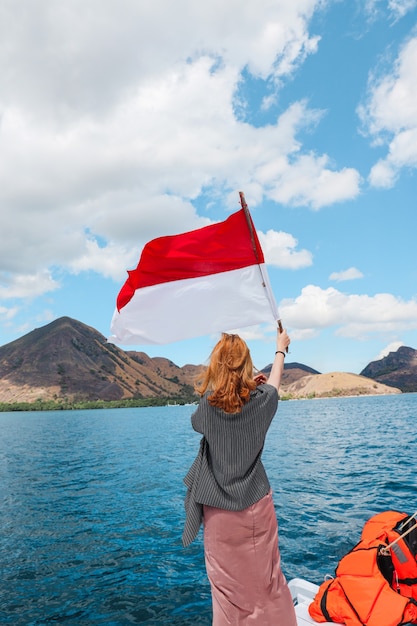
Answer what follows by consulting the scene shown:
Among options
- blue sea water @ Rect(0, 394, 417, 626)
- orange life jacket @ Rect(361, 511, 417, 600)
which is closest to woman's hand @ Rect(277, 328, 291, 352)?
orange life jacket @ Rect(361, 511, 417, 600)

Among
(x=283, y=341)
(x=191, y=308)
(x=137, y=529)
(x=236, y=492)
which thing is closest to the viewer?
(x=236, y=492)

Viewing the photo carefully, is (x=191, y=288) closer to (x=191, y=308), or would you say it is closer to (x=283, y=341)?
(x=191, y=308)

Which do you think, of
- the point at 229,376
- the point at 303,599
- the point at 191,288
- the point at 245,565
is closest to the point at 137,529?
the point at 303,599

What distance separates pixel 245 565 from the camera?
3.89 m

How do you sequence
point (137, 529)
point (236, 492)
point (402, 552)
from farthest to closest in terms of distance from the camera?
1. point (137, 529)
2. point (402, 552)
3. point (236, 492)

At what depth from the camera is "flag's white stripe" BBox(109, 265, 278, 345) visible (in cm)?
661

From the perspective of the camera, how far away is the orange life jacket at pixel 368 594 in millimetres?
6242

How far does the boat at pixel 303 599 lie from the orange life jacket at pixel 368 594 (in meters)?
0.12

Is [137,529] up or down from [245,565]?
down

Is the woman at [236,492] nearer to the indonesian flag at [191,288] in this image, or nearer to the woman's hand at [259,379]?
the woman's hand at [259,379]

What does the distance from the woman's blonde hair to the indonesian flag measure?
8.38ft

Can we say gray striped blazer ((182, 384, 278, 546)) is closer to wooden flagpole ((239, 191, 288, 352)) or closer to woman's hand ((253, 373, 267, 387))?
woman's hand ((253, 373, 267, 387))

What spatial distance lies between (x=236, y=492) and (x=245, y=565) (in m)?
0.68

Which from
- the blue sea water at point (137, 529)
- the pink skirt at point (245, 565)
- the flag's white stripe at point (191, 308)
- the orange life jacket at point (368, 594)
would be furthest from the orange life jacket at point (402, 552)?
the flag's white stripe at point (191, 308)
